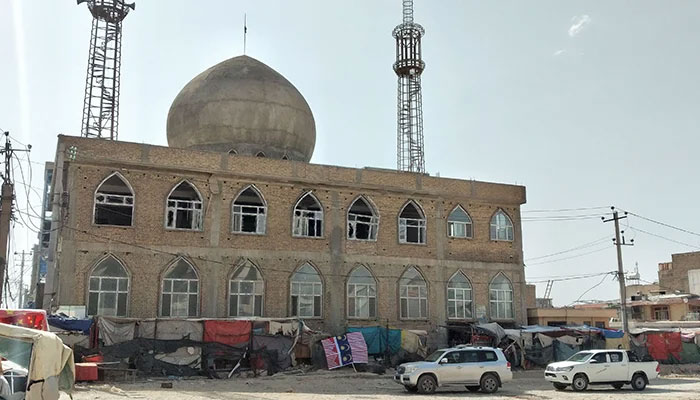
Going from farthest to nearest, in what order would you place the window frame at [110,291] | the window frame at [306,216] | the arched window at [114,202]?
1. the window frame at [306,216]
2. the arched window at [114,202]
3. the window frame at [110,291]

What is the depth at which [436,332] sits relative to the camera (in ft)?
93.6

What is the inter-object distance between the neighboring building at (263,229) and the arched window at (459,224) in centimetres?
5

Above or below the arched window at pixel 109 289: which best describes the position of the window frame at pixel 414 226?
above

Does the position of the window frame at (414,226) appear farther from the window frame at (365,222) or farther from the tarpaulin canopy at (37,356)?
the tarpaulin canopy at (37,356)

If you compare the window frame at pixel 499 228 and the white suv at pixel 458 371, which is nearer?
the white suv at pixel 458 371

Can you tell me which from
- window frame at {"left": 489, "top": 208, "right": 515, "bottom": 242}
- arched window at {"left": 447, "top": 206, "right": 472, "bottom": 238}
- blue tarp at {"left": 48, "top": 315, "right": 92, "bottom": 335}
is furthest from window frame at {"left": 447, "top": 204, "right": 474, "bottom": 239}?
blue tarp at {"left": 48, "top": 315, "right": 92, "bottom": 335}

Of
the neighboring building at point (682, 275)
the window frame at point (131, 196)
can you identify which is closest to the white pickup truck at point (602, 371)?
the window frame at point (131, 196)

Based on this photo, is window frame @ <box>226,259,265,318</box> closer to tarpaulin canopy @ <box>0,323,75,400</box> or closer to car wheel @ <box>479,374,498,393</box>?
car wheel @ <box>479,374,498,393</box>

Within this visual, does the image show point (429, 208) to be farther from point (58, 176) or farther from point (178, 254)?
point (58, 176)

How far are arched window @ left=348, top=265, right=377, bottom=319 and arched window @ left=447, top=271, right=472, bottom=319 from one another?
356 cm

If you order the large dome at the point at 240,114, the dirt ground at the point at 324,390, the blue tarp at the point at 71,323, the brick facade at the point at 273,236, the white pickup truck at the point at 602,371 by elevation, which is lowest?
the dirt ground at the point at 324,390

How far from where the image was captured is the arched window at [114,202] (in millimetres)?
24234

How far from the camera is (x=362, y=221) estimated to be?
1111 inches

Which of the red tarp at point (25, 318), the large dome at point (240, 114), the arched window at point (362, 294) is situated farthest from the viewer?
the large dome at point (240, 114)
